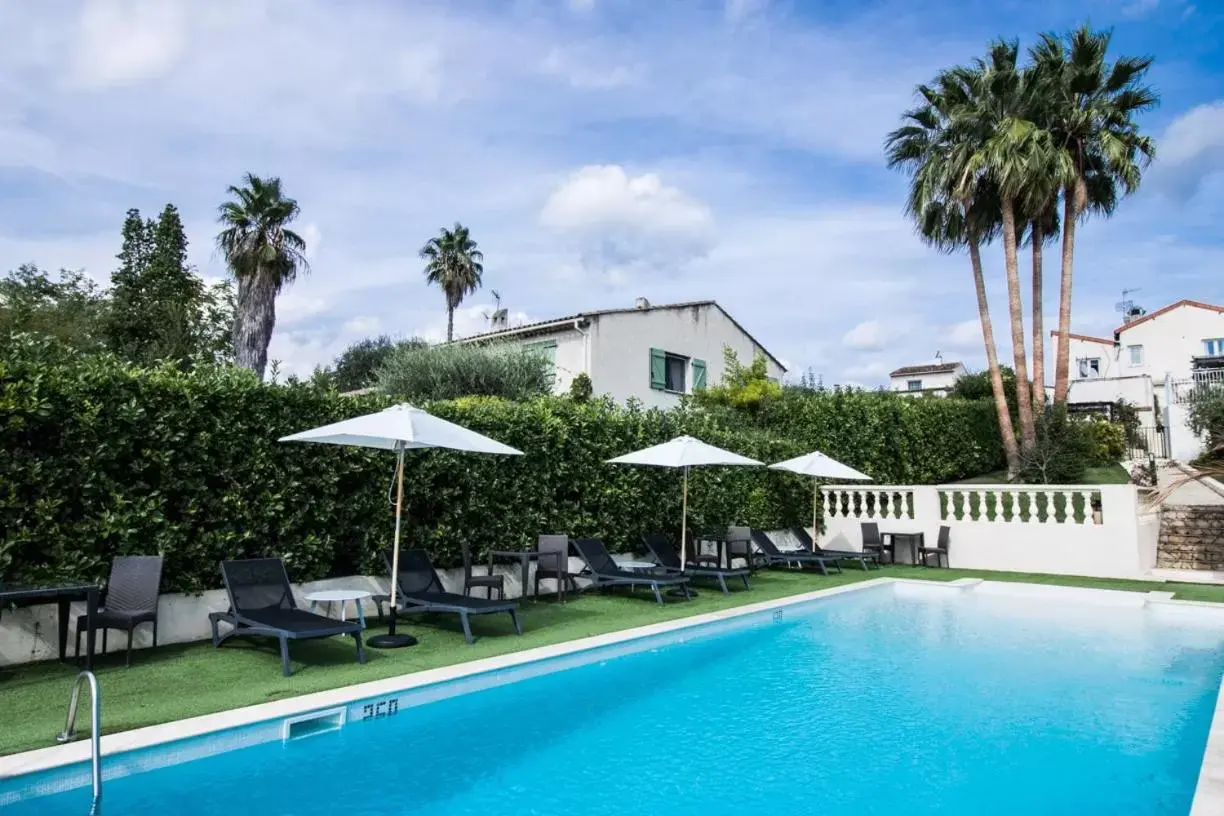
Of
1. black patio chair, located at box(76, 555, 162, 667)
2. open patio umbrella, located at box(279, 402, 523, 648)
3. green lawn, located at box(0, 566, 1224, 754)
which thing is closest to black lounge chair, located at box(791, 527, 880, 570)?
green lawn, located at box(0, 566, 1224, 754)

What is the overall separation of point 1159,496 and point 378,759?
17063 mm

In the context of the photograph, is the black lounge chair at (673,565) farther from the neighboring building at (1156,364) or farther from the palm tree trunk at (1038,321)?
the neighboring building at (1156,364)

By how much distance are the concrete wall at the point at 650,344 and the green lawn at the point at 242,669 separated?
49.1 feet

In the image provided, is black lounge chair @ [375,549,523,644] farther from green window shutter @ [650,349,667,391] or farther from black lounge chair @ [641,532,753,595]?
green window shutter @ [650,349,667,391]

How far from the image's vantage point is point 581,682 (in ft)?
23.8

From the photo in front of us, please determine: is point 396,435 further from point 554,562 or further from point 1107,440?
point 1107,440

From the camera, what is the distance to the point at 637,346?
26.6 metres

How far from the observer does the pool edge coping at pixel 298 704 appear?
14.4 feet

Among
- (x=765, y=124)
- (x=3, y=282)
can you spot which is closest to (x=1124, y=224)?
(x=765, y=124)

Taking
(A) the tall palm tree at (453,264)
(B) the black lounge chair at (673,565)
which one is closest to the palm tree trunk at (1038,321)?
(B) the black lounge chair at (673,565)

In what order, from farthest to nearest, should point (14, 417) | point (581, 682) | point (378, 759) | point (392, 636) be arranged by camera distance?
1. point (392, 636)
2. point (581, 682)
3. point (14, 417)
4. point (378, 759)

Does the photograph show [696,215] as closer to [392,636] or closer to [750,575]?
[750,575]

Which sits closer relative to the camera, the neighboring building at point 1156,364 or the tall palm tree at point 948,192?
the tall palm tree at point 948,192

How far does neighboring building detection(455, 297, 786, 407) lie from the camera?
25.4 m
